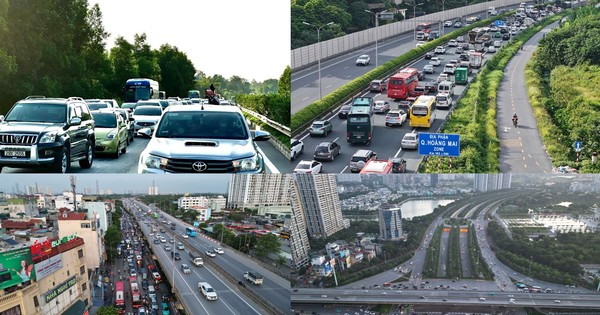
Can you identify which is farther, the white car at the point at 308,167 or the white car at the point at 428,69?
the white car at the point at 428,69

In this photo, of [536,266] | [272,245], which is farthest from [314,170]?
[536,266]

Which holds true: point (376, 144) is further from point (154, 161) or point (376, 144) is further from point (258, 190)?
point (154, 161)

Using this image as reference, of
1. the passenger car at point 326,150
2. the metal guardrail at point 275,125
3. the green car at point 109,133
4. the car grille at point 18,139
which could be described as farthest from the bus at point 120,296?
the passenger car at point 326,150

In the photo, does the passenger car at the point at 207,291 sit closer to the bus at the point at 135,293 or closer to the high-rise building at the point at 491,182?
the bus at the point at 135,293

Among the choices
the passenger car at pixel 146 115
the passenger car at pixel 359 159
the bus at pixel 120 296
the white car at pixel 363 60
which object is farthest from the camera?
the white car at pixel 363 60

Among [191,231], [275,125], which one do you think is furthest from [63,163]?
[275,125]

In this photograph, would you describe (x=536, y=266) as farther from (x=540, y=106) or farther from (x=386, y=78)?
(x=386, y=78)

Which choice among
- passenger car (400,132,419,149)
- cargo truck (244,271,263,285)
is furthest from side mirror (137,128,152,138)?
passenger car (400,132,419,149)
